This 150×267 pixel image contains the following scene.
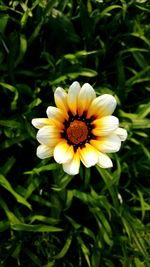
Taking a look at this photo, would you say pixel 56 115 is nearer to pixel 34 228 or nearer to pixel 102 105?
pixel 102 105

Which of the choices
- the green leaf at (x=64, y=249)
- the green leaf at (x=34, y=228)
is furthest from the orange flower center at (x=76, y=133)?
the green leaf at (x=64, y=249)

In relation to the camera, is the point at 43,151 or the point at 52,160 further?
the point at 52,160

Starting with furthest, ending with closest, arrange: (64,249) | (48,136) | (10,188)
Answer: (64,249) < (10,188) < (48,136)

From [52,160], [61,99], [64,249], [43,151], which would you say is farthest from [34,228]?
[61,99]

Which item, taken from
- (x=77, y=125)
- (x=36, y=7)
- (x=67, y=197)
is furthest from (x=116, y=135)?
(x=36, y=7)

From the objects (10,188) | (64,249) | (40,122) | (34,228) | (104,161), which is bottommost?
(64,249)

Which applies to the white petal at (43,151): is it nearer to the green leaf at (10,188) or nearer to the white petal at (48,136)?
the white petal at (48,136)
